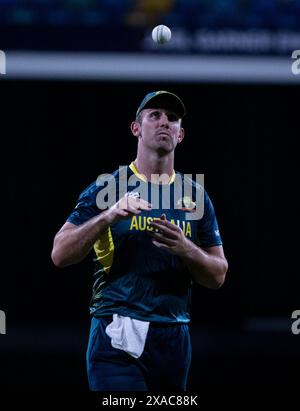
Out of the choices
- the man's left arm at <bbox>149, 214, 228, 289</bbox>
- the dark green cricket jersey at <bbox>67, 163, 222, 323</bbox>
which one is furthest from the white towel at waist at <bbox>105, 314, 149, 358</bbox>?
the man's left arm at <bbox>149, 214, 228, 289</bbox>

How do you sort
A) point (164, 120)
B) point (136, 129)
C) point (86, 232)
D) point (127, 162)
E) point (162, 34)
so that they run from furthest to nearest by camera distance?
point (127, 162) < point (162, 34) < point (136, 129) < point (164, 120) < point (86, 232)

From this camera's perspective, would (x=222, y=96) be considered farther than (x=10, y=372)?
Yes

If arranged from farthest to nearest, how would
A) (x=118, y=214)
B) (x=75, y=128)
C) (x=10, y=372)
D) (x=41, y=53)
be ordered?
1. (x=75, y=128)
2. (x=41, y=53)
3. (x=10, y=372)
4. (x=118, y=214)

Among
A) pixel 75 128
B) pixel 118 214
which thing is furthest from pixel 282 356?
pixel 118 214

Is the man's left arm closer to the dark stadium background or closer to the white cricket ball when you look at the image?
the white cricket ball

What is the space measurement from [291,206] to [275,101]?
120 cm

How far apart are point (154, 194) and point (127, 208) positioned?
545 mm

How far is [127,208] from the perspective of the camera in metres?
3.84

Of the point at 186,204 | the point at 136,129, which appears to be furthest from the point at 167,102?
the point at 186,204

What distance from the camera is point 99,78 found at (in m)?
8.44

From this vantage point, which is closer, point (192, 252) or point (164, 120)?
point (192, 252)

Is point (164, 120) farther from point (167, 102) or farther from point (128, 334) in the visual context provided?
point (128, 334)

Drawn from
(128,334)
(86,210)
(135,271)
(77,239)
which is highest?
(86,210)

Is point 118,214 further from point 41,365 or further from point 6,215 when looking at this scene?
point 6,215
